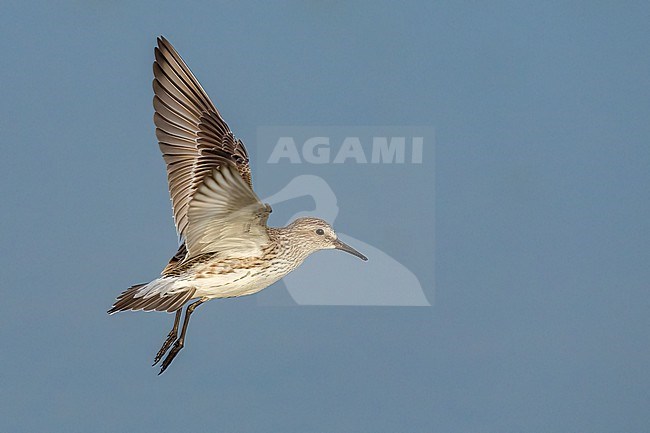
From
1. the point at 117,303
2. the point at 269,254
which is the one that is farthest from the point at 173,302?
the point at 269,254

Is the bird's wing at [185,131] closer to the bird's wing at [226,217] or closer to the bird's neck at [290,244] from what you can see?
the bird's neck at [290,244]

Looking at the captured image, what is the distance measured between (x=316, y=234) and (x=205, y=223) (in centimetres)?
128

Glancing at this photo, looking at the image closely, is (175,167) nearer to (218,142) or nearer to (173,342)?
(218,142)

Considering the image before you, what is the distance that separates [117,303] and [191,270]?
0.75 m

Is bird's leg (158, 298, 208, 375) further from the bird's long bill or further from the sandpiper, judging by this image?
the bird's long bill

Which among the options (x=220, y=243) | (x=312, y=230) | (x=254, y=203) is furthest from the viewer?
(x=312, y=230)

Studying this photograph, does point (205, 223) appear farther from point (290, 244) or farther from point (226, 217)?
point (290, 244)

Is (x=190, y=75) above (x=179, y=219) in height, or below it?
above

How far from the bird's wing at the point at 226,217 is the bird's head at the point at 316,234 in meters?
0.47

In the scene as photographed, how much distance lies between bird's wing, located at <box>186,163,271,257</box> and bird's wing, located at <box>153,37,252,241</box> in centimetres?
88

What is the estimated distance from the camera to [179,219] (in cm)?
975

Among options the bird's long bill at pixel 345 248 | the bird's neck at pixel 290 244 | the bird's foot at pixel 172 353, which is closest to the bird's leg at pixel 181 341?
the bird's foot at pixel 172 353

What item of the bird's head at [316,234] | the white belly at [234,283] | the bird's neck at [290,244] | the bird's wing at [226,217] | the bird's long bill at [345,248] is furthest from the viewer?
the bird's long bill at [345,248]

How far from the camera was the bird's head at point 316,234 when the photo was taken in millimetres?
9555
